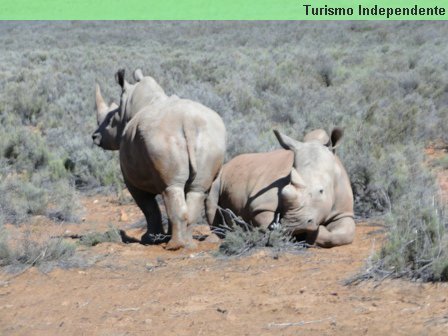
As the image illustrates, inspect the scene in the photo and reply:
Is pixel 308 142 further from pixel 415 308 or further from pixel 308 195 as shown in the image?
pixel 415 308

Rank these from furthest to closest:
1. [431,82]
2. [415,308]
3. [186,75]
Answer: [186,75]
[431,82]
[415,308]

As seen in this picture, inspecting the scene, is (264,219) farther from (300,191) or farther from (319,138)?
(319,138)

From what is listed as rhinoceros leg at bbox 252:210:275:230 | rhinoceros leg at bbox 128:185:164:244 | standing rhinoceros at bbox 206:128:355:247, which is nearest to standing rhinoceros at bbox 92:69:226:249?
rhinoceros leg at bbox 128:185:164:244

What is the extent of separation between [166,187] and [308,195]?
149 centimetres

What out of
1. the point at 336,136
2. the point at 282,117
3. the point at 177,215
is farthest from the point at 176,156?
the point at 282,117

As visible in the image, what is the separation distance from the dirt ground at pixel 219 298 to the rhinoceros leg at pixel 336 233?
0.34 ft

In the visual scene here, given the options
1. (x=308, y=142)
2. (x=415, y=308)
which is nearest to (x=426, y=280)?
(x=415, y=308)

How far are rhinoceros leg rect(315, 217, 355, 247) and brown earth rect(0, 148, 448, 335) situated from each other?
95mm

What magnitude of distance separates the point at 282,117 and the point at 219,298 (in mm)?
10923

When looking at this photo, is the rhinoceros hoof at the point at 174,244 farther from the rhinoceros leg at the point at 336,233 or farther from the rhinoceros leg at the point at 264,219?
the rhinoceros leg at the point at 336,233

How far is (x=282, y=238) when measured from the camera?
6.48 m

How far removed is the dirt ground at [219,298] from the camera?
4398mm

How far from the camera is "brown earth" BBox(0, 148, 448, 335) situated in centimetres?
440
